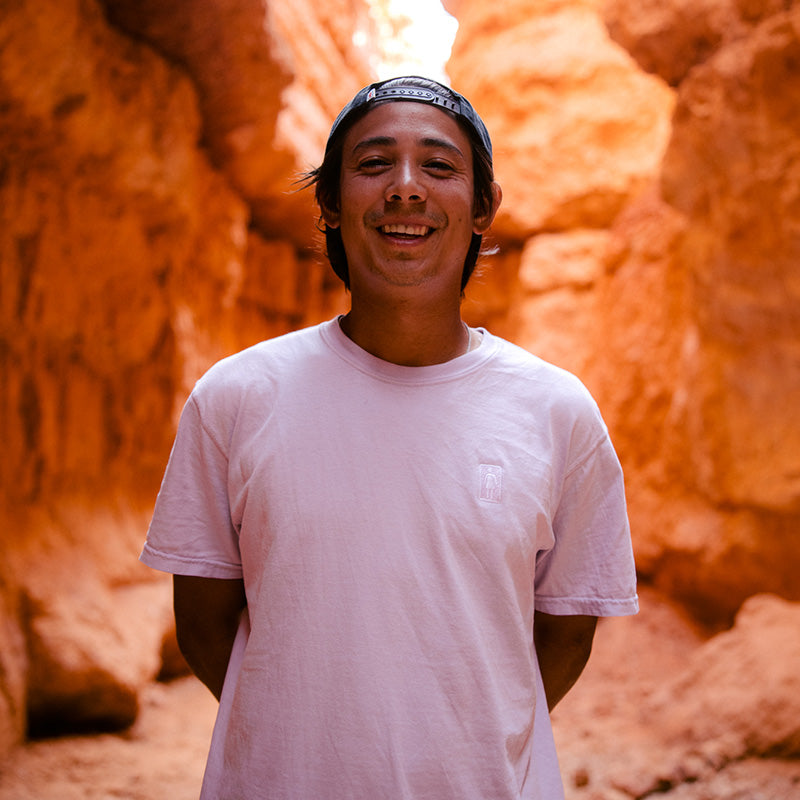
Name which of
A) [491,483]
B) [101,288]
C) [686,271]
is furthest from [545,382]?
[686,271]

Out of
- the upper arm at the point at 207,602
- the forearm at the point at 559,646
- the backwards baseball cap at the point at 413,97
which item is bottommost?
the forearm at the point at 559,646

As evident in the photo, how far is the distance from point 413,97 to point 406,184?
0.58ft

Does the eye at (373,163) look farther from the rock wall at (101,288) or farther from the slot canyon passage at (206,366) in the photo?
the slot canyon passage at (206,366)

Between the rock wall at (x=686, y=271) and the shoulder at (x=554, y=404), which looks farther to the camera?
the rock wall at (x=686, y=271)

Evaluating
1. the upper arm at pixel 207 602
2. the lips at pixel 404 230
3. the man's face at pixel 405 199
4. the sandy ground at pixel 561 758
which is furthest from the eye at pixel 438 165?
the sandy ground at pixel 561 758

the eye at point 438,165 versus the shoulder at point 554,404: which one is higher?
the eye at point 438,165

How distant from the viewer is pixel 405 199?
122cm

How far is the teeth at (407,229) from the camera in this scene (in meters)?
1.23

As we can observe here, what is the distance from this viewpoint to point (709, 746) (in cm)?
303

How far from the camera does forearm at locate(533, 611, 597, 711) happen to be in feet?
4.31

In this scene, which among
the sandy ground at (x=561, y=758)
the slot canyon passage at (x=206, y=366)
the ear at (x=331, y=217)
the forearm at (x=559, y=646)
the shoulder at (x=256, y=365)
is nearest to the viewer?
the shoulder at (x=256, y=365)

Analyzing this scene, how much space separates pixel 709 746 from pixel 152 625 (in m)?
2.70

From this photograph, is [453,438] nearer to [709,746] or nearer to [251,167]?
[709,746]

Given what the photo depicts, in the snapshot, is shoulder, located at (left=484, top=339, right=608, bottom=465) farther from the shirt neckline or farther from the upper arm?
the upper arm
